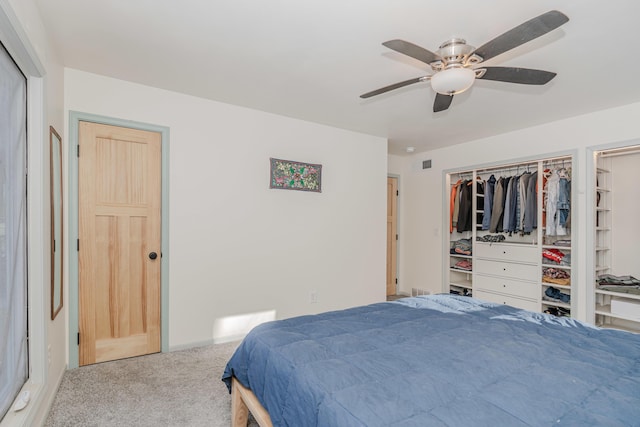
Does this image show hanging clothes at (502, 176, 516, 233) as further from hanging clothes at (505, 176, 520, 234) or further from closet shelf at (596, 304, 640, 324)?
closet shelf at (596, 304, 640, 324)

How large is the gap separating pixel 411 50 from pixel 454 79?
0.31 m

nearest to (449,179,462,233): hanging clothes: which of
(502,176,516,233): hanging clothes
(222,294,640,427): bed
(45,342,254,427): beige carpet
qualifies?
(502,176,516,233): hanging clothes

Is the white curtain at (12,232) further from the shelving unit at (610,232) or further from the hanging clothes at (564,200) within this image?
the shelving unit at (610,232)

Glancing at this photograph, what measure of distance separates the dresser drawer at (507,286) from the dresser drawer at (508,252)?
273 mm

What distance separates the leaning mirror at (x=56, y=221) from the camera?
210 cm

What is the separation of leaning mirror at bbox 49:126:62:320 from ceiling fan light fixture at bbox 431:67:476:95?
2.39 meters

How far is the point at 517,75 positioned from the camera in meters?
1.89

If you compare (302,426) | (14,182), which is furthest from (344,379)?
(14,182)

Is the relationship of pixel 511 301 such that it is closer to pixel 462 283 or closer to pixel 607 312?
pixel 462 283

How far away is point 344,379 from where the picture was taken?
4.03ft

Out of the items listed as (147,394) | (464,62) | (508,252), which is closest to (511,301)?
(508,252)

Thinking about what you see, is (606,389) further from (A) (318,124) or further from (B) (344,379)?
(A) (318,124)

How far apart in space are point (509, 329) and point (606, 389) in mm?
630

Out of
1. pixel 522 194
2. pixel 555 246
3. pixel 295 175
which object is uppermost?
pixel 295 175
